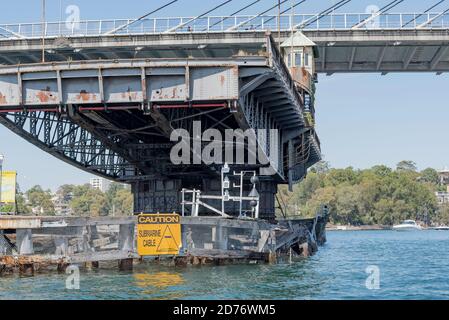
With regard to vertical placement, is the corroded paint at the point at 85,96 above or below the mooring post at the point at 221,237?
above

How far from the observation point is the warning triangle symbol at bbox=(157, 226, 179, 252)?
31.7m

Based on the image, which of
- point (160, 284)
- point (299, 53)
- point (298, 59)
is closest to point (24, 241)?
point (160, 284)

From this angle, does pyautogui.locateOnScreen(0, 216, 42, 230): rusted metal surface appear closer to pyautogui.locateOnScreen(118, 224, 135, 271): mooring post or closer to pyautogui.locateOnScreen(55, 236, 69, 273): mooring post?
pyautogui.locateOnScreen(55, 236, 69, 273): mooring post

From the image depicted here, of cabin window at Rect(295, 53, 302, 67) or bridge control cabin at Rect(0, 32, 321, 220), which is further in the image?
cabin window at Rect(295, 53, 302, 67)

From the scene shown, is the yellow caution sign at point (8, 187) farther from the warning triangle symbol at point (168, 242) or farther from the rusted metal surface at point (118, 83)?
the warning triangle symbol at point (168, 242)

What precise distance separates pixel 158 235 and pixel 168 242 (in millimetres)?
564

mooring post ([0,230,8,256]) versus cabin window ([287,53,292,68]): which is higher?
→ cabin window ([287,53,292,68])

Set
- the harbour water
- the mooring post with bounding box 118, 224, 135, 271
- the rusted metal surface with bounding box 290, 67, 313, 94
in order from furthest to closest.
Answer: the rusted metal surface with bounding box 290, 67, 313, 94 → the mooring post with bounding box 118, 224, 135, 271 → the harbour water

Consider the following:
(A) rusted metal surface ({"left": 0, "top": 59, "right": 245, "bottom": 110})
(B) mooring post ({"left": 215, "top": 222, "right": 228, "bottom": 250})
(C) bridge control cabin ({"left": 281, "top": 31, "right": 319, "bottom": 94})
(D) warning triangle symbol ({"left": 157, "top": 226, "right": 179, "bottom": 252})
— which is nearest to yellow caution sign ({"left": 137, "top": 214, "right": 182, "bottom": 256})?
(D) warning triangle symbol ({"left": 157, "top": 226, "right": 179, "bottom": 252})

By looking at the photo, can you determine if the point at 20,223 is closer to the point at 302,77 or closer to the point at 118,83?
the point at 118,83

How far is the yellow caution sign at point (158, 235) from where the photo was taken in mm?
31344

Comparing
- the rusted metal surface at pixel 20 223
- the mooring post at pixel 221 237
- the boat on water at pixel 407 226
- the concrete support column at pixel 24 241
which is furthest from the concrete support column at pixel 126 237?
the boat on water at pixel 407 226
